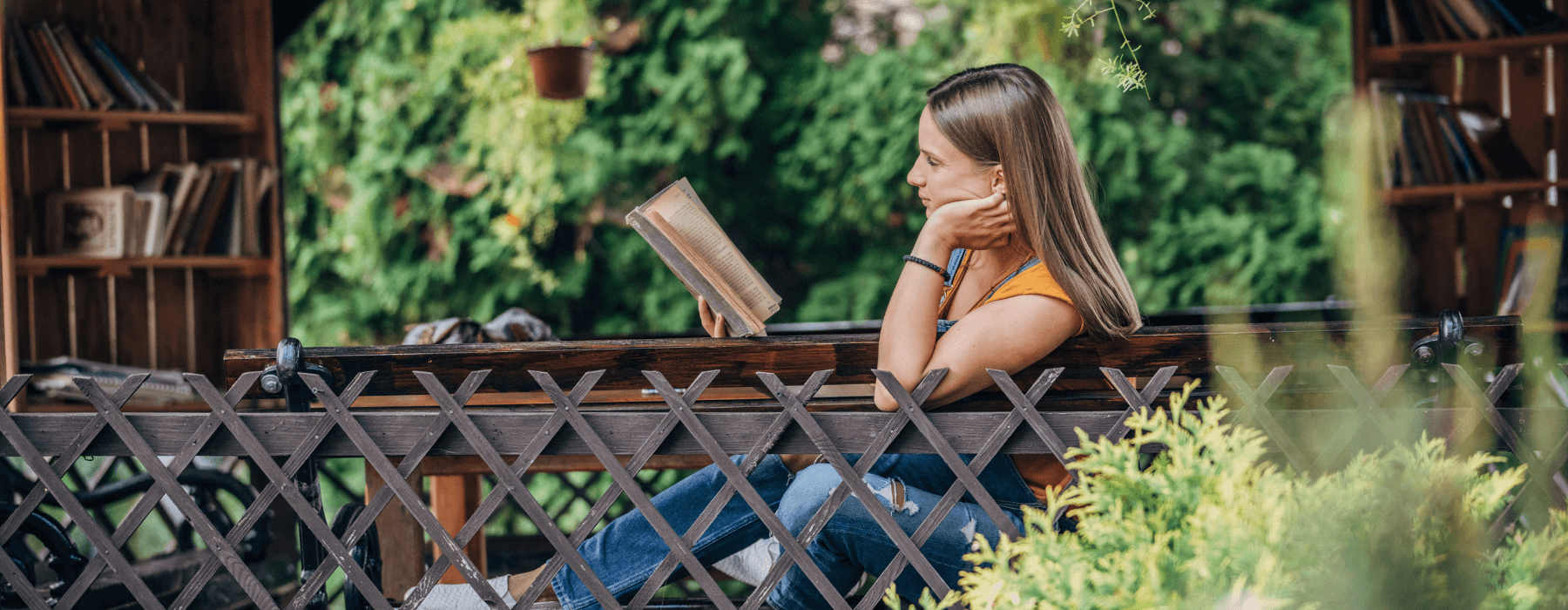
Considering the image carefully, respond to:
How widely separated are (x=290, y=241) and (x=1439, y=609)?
6464mm

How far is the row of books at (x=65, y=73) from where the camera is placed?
3.25 m

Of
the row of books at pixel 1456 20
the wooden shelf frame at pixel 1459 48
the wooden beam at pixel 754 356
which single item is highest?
the row of books at pixel 1456 20

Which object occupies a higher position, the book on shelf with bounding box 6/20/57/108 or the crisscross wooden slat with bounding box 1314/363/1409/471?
the book on shelf with bounding box 6/20/57/108

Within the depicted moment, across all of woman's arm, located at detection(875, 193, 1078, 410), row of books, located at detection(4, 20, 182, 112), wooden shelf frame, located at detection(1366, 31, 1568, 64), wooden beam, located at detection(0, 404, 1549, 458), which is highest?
wooden shelf frame, located at detection(1366, 31, 1568, 64)

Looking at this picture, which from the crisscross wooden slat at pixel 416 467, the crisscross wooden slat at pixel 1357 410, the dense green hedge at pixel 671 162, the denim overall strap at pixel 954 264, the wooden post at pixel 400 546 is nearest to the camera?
the crisscross wooden slat at pixel 1357 410

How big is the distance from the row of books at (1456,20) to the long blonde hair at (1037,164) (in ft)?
8.35

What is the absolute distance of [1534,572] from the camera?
35.6 inches

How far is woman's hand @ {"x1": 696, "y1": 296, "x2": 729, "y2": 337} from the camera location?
1.71 meters

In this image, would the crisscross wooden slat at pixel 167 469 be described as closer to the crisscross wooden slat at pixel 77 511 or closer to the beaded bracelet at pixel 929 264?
the crisscross wooden slat at pixel 77 511

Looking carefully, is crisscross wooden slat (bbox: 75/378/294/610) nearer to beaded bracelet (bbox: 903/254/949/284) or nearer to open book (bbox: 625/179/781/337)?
open book (bbox: 625/179/781/337)

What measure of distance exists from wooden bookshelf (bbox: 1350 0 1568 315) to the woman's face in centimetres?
251

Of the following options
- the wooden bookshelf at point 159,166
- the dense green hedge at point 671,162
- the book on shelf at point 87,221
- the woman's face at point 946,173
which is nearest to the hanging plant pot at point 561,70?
the wooden bookshelf at point 159,166

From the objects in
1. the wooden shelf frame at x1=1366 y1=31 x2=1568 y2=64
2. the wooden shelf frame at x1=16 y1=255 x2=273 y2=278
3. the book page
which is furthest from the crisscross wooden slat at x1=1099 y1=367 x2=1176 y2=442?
the wooden shelf frame at x1=16 y1=255 x2=273 y2=278

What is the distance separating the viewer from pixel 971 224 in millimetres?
1540
